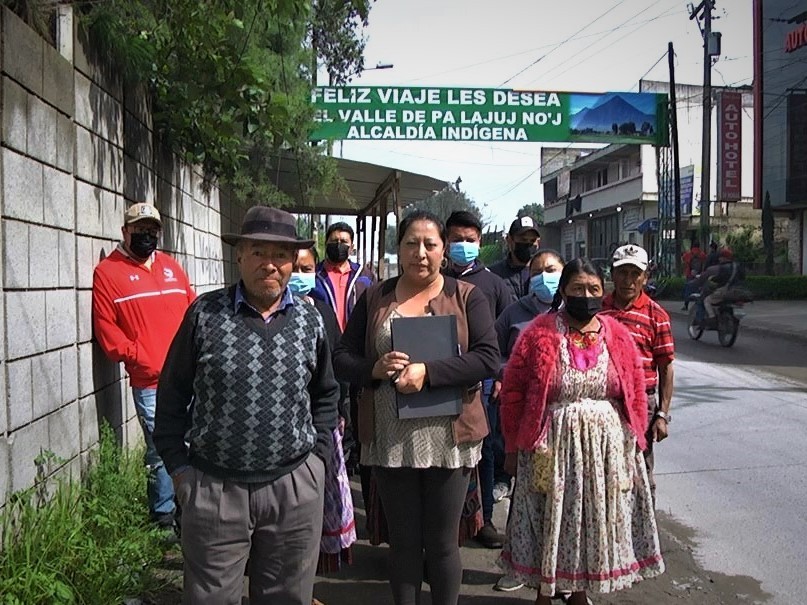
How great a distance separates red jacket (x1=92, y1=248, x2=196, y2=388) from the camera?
423 centimetres

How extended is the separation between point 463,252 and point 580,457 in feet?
5.51

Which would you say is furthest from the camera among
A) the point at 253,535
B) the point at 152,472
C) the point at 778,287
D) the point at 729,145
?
the point at 729,145

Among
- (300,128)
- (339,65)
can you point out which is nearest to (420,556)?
(300,128)

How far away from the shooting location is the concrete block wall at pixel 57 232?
3.26 metres

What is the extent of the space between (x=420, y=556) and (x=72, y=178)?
264 centimetres

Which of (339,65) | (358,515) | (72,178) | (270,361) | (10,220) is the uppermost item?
(339,65)

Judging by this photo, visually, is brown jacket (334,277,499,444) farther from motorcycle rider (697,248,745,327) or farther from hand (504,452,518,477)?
motorcycle rider (697,248,745,327)

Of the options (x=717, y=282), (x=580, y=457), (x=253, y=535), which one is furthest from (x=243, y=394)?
(x=717, y=282)

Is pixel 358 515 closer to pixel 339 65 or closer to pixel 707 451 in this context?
pixel 707 451

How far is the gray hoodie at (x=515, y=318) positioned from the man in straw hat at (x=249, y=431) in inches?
78.5

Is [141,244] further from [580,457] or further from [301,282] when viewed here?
[580,457]

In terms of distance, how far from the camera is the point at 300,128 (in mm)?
9336

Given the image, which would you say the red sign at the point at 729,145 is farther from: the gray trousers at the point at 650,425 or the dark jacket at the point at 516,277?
the gray trousers at the point at 650,425

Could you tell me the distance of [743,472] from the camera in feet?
19.5
